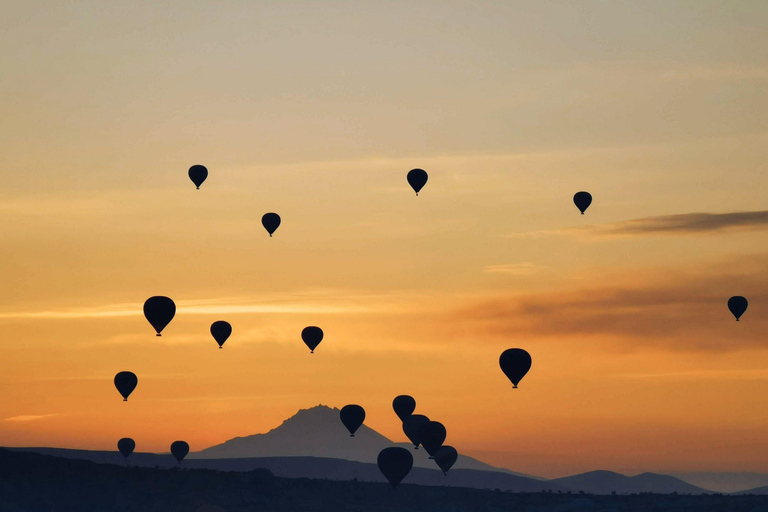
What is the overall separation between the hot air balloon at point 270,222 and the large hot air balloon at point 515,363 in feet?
78.5

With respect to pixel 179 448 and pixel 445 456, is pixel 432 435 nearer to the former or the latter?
pixel 445 456

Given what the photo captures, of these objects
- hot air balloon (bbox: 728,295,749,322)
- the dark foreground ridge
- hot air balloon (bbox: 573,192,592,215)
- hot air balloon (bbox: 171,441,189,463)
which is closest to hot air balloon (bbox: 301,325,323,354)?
the dark foreground ridge

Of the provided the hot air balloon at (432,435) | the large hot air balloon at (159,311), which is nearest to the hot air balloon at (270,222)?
the large hot air balloon at (159,311)

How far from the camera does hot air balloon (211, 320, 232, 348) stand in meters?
125

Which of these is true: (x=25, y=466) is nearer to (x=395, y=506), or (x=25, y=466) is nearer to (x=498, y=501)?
(x=395, y=506)

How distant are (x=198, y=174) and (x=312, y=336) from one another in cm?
2299

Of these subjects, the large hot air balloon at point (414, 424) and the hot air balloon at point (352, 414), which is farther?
the large hot air balloon at point (414, 424)

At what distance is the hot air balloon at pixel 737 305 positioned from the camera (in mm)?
118900

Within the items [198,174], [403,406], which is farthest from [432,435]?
[198,174]

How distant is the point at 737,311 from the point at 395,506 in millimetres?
40233

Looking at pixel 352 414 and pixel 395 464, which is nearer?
pixel 395 464

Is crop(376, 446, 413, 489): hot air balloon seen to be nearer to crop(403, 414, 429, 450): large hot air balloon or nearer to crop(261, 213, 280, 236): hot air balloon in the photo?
crop(403, 414, 429, 450): large hot air balloon

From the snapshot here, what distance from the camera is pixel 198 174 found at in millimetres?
113750

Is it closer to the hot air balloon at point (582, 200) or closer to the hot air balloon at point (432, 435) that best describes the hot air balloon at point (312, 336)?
the hot air balloon at point (432, 435)
